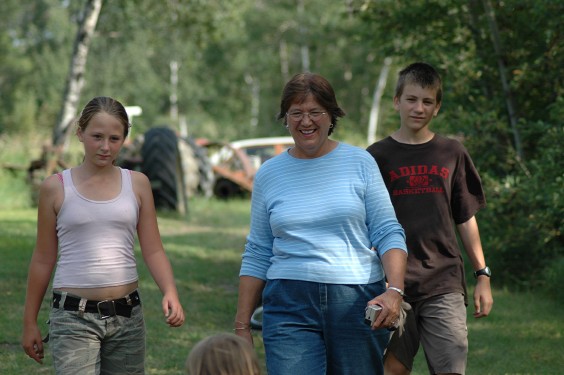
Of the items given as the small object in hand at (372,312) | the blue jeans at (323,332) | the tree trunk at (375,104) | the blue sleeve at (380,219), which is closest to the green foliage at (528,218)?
the blue sleeve at (380,219)

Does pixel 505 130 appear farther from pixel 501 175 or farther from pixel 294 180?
pixel 294 180

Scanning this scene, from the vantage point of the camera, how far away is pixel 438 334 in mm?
4660

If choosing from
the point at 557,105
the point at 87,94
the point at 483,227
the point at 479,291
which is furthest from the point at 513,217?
the point at 87,94

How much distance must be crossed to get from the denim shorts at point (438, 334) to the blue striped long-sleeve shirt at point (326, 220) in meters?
0.85

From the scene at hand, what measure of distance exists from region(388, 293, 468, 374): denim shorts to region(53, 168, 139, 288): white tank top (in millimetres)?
1366

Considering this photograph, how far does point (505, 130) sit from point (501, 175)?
0.55 meters

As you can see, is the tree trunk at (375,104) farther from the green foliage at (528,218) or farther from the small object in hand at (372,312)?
the small object in hand at (372,312)

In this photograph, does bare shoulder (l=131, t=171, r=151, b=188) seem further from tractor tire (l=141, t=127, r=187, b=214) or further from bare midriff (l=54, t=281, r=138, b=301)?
tractor tire (l=141, t=127, r=187, b=214)

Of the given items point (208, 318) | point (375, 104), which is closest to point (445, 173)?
point (208, 318)

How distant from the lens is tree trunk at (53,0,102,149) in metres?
19.8

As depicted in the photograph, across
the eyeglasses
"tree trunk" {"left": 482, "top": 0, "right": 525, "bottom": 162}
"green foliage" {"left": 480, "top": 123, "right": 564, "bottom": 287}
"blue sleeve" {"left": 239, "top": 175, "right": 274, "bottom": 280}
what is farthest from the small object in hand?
"tree trunk" {"left": 482, "top": 0, "right": 525, "bottom": 162}

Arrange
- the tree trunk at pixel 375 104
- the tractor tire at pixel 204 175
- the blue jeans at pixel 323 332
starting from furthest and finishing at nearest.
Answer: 1. the tree trunk at pixel 375 104
2. the tractor tire at pixel 204 175
3. the blue jeans at pixel 323 332

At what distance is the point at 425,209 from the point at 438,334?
0.57 metres

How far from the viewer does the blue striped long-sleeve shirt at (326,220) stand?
146 inches
